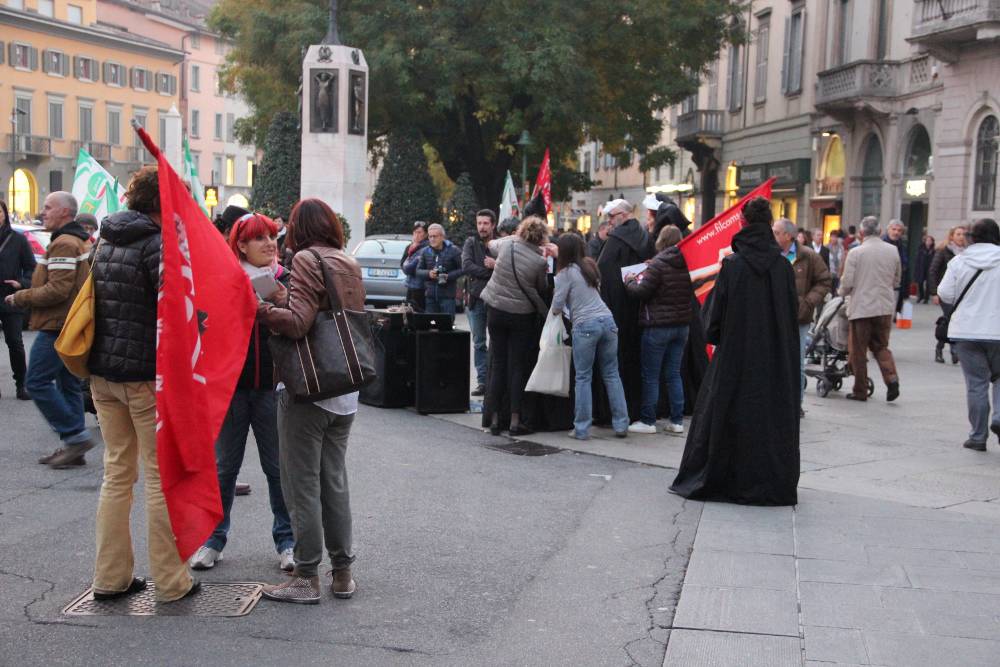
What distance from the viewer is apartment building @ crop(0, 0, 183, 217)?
65.8m

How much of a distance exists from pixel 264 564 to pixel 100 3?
3093 inches

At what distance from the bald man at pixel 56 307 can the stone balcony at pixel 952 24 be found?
75.9ft

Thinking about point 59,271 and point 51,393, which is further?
point 59,271

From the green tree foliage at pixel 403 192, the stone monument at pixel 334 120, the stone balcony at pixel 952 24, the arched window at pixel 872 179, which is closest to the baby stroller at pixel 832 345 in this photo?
the stone monument at pixel 334 120

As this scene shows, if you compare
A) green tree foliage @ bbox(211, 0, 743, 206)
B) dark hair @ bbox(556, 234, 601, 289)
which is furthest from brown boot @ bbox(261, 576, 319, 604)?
green tree foliage @ bbox(211, 0, 743, 206)

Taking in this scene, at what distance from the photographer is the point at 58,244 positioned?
8492 mm

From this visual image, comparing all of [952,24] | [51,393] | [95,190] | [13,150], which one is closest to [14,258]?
[51,393]

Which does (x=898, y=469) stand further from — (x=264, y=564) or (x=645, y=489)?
(x=264, y=564)

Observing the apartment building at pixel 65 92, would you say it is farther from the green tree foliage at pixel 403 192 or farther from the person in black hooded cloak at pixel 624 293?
the person in black hooded cloak at pixel 624 293

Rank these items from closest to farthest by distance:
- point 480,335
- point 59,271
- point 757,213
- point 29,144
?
point 757,213 → point 59,271 → point 480,335 → point 29,144

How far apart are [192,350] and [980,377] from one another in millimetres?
7110

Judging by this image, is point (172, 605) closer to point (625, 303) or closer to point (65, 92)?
point (625, 303)

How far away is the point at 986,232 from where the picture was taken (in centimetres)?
986

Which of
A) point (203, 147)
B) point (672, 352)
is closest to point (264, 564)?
point (672, 352)
